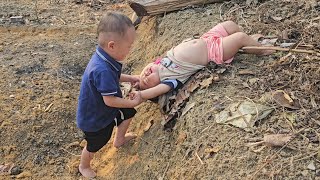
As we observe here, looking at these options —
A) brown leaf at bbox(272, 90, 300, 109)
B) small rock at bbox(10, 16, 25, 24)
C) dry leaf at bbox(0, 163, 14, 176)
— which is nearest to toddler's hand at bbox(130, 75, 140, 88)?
brown leaf at bbox(272, 90, 300, 109)

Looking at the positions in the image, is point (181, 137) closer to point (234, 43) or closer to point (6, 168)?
point (234, 43)

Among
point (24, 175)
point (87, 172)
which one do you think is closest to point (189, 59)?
point (87, 172)

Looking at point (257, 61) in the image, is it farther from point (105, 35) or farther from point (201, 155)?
point (105, 35)

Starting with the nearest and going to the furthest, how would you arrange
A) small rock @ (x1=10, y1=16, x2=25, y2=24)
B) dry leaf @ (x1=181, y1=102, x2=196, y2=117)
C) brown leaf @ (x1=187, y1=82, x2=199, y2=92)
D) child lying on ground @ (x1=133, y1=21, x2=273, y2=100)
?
dry leaf @ (x1=181, y1=102, x2=196, y2=117) < brown leaf @ (x1=187, y1=82, x2=199, y2=92) < child lying on ground @ (x1=133, y1=21, x2=273, y2=100) < small rock @ (x1=10, y1=16, x2=25, y2=24)

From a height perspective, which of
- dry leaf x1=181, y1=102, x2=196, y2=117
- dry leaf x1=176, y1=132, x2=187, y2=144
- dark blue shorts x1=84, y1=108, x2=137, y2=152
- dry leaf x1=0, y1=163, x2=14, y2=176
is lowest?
dry leaf x1=0, y1=163, x2=14, y2=176

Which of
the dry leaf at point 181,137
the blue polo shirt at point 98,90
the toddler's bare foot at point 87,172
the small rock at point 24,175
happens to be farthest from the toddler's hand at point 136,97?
the small rock at point 24,175

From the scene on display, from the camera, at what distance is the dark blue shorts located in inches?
136

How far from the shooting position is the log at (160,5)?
4.98m

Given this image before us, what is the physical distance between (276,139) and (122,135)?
56.0 inches

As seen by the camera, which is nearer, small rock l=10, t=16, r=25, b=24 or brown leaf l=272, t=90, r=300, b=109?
brown leaf l=272, t=90, r=300, b=109

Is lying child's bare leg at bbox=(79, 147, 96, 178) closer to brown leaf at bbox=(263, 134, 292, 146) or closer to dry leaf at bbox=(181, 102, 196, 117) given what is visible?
dry leaf at bbox=(181, 102, 196, 117)

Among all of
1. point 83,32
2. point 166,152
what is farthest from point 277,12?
point 83,32

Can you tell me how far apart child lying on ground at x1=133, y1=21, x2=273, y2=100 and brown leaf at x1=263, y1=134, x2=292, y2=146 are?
3.28ft

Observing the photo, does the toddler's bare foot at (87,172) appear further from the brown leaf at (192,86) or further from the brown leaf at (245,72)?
the brown leaf at (245,72)
